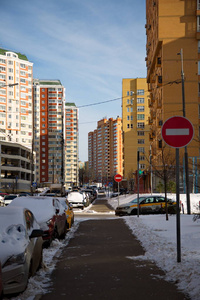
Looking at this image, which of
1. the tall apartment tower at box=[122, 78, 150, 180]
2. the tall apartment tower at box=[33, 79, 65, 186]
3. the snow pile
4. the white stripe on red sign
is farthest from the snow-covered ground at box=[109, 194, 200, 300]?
the tall apartment tower at box=[33, 79, 65, 186]

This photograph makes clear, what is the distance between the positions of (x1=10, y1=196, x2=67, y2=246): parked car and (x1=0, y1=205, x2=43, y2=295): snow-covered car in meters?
3.60

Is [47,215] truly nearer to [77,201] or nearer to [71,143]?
[77,201]

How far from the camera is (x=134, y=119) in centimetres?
11656

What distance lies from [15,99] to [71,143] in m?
62.6

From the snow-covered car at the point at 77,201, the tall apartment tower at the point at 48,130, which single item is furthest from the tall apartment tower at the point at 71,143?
the snow-covered car at the point at 77,201

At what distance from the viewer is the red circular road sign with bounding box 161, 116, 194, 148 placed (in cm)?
815

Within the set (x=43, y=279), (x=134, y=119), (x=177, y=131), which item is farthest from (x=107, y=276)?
(x=134, y=119)

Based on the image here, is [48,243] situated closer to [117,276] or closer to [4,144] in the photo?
[117,276]

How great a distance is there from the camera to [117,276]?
7.31 metres

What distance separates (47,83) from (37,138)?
21758 millimetres

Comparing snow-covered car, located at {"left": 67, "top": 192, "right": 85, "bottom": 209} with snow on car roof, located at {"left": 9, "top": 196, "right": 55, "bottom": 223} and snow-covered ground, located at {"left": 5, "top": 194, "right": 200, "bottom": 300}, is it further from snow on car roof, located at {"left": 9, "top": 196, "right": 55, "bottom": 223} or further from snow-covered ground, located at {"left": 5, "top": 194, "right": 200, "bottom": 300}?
snow-covered ground, located at {"left": 5, "top": 194, "right": 200, "bottom": 300}

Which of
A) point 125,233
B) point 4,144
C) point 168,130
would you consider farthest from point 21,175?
point 168,130

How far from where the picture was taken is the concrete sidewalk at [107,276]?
19.7ft

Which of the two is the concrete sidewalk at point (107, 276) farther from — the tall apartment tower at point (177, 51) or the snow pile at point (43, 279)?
the tall apartment tower at point (177, 51)
